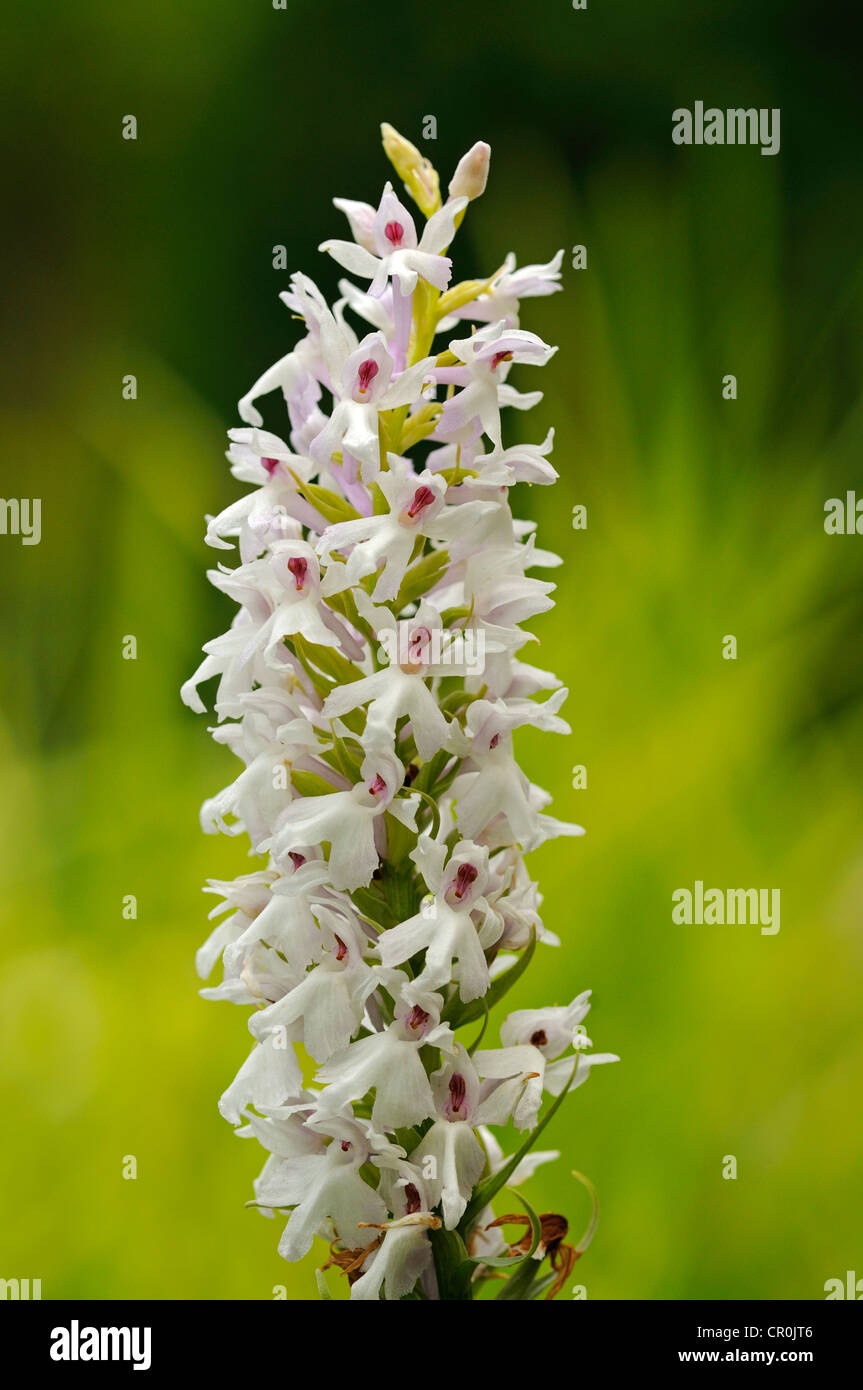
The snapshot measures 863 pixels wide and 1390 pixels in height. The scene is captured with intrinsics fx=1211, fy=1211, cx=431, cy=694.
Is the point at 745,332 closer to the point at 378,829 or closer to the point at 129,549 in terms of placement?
the point at 129,549

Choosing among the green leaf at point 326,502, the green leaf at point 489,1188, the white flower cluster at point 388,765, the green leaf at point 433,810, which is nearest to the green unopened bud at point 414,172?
the white flower cluster at point 388,765

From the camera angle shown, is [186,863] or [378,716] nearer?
[378,716]

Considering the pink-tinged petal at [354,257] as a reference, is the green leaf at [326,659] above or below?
below

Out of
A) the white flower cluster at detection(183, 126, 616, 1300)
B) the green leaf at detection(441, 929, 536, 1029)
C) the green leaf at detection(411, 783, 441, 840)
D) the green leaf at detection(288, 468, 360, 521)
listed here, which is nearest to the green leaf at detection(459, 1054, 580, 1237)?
the white flower cluster at detection(183, 126, 616, 1300)

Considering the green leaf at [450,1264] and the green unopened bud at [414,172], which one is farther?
the green unopened bud at [414,172]

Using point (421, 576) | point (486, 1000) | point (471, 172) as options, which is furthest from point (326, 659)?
point (471, 172)

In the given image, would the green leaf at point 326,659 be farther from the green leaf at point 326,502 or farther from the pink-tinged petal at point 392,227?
the pink-tinged petal at point 392,227

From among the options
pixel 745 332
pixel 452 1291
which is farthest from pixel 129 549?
pixel 452 1291

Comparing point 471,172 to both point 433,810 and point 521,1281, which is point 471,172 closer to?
point 433,810
